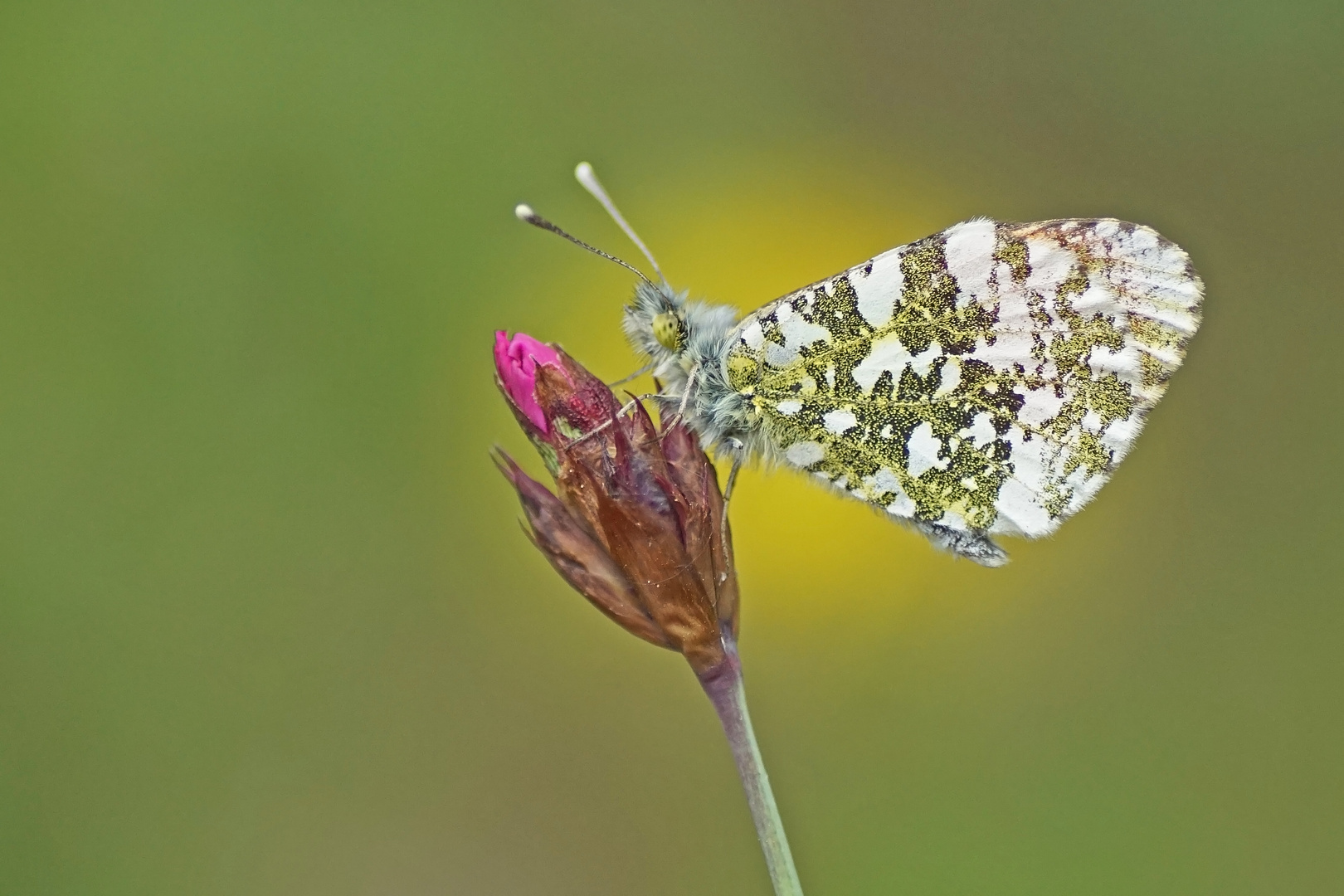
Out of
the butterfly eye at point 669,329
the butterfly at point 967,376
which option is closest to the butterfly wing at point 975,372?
the butterfly at point 967,376

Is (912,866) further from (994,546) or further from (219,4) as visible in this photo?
(219,4)

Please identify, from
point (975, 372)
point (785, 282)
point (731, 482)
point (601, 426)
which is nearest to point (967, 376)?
point (975, 372)

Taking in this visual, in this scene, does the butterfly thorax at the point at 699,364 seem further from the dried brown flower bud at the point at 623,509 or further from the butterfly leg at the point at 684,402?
the dried brown flower bud at the point at 623,509

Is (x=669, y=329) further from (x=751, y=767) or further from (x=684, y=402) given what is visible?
(x=751, y=767)

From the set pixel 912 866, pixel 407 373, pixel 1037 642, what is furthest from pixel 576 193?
pixel 912 866

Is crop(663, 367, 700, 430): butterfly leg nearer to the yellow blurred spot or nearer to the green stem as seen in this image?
the green stem

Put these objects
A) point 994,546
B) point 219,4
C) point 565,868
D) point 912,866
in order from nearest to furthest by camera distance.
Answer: point 994,546, point 912,866, point 565,868, point 219,4
